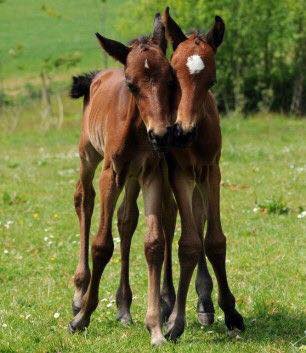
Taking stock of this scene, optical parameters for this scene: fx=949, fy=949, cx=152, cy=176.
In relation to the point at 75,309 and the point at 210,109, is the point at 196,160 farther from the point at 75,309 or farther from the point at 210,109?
the point at 75,309

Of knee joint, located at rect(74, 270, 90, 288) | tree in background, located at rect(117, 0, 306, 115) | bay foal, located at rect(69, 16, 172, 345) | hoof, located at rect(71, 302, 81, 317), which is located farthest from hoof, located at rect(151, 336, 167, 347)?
tree in background, located at rect(117, 0, 306, 115)

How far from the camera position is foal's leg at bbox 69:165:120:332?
7.41 metres

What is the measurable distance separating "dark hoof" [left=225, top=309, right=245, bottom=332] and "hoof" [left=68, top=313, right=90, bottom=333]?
3.79 ft

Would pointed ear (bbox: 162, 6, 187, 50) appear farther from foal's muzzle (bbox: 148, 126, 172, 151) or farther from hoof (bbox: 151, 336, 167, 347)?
hoof (bbox: 151, 336, 167, 347)

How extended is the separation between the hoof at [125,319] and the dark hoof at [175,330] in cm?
79

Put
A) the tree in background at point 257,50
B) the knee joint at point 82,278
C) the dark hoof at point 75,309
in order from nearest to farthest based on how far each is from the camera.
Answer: the dark hoof at point 75,309
the knee joint at point 82,278
the tree in background at point 257,50

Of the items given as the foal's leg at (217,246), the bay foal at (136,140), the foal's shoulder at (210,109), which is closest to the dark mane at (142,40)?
the bay foal at (136,140)

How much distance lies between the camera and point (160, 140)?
6.56m

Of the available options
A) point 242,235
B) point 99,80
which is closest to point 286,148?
point 242,235

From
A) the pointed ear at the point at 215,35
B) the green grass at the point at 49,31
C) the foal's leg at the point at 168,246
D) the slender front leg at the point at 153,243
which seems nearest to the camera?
the pointed ear at the point at 215,35

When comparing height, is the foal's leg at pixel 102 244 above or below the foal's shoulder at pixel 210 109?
below

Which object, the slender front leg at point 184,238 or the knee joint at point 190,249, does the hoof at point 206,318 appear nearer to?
the slender front leg at point 184,238

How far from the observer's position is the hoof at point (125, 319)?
316 inches

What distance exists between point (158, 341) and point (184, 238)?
803mm
